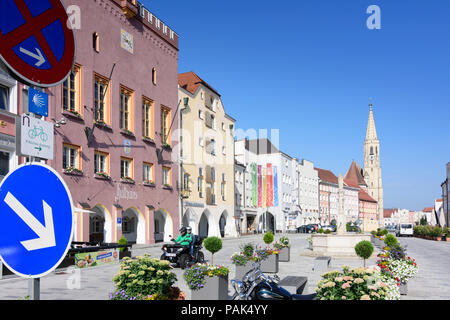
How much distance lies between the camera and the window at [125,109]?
3231 centimetres

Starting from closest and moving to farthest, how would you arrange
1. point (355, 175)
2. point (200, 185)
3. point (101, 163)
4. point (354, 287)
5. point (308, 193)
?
point (354, 287) → point (101, 163) → point (200, 185) → point (308, 193) → point (355, 175)

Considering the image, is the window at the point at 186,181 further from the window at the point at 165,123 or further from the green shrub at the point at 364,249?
the green shrub at the point at 364,249

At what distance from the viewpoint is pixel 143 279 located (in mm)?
6031

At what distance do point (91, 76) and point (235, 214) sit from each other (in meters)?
31.7

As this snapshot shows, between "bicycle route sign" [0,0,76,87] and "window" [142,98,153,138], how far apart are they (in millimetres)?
32822

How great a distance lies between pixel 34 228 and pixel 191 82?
1752 inches

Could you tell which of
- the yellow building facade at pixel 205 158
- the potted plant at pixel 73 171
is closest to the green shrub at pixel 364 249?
the potted plant at pixel 73 171

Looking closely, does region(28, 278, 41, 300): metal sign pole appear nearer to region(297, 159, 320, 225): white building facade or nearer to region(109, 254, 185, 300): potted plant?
region(109, 254, 185, 300): potted plant

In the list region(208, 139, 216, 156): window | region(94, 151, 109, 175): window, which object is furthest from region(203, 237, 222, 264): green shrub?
region(208, 139, 216, 156): window

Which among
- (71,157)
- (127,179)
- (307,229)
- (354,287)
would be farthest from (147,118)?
(307,229)

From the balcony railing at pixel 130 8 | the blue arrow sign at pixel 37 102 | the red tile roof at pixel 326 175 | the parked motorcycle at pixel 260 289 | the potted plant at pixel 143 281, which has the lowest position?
the parked motorcycle at pixel 260 289

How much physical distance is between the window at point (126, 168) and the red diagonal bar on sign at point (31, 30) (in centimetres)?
2985

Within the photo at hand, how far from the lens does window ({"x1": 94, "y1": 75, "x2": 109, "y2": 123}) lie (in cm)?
2931

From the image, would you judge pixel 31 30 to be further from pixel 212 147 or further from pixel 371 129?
pixel 371 129
